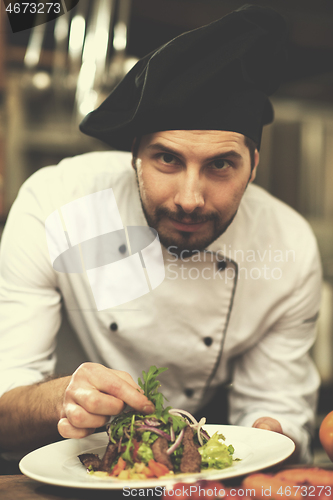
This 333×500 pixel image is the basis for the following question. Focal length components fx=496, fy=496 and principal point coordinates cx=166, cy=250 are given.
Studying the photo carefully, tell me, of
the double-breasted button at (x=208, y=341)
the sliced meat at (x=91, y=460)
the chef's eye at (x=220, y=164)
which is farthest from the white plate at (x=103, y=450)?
the chef's eye at (x=220, y=164)

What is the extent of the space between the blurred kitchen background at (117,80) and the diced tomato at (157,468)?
124 cm

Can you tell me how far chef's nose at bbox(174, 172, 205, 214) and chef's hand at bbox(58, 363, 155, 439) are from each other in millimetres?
315

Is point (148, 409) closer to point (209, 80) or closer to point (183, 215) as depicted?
point (183, 215)

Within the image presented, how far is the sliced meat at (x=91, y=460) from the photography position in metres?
0.63

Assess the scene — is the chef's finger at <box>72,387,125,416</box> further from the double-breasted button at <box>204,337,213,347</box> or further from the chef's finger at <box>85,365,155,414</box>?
the double-breasted button at <box>204,337,213,347</box>

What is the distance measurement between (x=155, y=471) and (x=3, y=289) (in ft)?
1.71

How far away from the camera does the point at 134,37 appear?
210 cm

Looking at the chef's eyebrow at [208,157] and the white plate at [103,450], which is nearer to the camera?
the white plate at [103,450]

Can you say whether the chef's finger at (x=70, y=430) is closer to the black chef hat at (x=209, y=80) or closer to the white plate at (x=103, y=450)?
the white plate at (x=103, y=450)

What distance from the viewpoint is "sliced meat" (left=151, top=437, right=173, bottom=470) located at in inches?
23.9

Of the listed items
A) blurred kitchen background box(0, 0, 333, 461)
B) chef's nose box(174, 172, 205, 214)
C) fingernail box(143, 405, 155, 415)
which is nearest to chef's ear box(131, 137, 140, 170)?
chef's nose box(174, 172, 205, 214)

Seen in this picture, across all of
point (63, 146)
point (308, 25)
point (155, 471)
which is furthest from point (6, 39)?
point (155, 471)

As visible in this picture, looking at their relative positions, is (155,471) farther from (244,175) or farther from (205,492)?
(244,175)

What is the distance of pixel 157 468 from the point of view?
0.59 m
